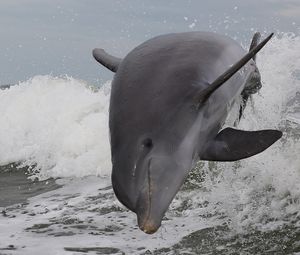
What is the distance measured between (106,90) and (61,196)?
8.32 metres

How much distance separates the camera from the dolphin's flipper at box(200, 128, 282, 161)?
374 cm

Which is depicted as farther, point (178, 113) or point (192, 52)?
point (192, 52)

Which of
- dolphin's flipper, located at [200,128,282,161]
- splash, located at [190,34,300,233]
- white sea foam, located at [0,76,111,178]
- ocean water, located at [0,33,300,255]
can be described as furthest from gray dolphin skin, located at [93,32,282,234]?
white sea foam, located at [0,76,111,178]

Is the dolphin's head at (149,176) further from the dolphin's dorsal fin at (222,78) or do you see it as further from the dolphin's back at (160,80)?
the dolphin's dorsal fin at (222,78)

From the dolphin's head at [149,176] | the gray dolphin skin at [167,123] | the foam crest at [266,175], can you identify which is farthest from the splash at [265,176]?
the dolphin's head at [149,176]

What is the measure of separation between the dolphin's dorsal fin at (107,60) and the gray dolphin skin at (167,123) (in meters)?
1.23

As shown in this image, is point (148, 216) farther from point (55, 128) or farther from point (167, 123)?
point (55, 128)

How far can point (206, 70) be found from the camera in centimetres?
411

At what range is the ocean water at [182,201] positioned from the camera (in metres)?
6.28

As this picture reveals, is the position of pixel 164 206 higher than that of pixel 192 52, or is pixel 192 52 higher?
pixel 192 52

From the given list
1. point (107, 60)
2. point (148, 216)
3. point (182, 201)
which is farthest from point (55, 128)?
point (148, 216)

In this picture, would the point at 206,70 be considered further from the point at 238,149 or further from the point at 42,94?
the point at 42,94

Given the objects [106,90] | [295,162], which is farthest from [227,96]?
[106,90]

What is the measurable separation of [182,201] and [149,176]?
460 cm
